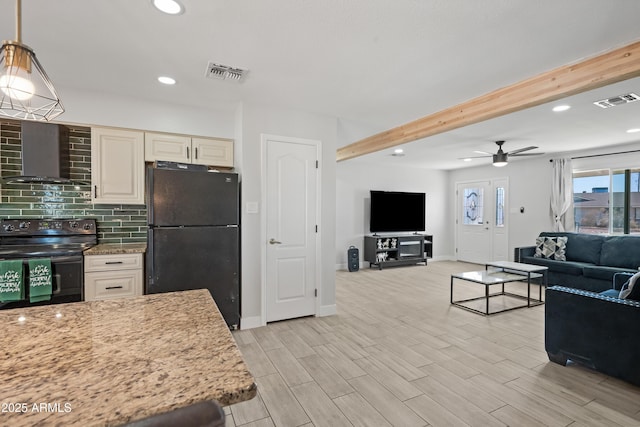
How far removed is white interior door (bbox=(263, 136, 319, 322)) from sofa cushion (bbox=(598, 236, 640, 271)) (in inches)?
187

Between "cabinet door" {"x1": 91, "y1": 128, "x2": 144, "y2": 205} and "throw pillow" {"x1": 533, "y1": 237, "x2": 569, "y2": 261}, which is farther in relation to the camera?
"throw pillow" {"x1": 533, "y1": 237, "x2": 569, "y2": 261}

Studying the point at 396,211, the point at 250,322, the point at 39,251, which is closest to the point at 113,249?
the point at 39,251

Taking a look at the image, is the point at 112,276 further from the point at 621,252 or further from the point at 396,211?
the point at 621,252

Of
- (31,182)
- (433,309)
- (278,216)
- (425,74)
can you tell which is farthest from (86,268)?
(433,309)

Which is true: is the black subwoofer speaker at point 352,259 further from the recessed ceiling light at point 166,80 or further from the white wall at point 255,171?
the recessed ceiling light at point 166,80

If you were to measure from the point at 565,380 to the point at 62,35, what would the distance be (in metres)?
4.46

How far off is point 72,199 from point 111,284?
109 centimetres

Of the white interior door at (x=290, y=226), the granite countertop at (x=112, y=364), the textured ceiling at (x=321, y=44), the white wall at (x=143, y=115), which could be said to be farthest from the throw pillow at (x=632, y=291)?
the white wall at (x=143, y=115)

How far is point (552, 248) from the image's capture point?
17.7ft

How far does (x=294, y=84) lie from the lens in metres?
2.87

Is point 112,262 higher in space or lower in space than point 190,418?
lower

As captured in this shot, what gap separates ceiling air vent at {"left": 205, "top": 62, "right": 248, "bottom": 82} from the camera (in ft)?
8.45

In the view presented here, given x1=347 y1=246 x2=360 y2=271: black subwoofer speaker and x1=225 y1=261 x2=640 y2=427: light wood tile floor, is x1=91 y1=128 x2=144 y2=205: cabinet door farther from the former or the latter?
Result: x1=347 y1=246 x2=360 y2=271: black subwoofer speaker

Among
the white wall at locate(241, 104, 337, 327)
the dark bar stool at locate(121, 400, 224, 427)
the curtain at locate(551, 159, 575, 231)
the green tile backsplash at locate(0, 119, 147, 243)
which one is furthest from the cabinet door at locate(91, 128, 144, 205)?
the curtain at locate(551, 159, 575, 231)
